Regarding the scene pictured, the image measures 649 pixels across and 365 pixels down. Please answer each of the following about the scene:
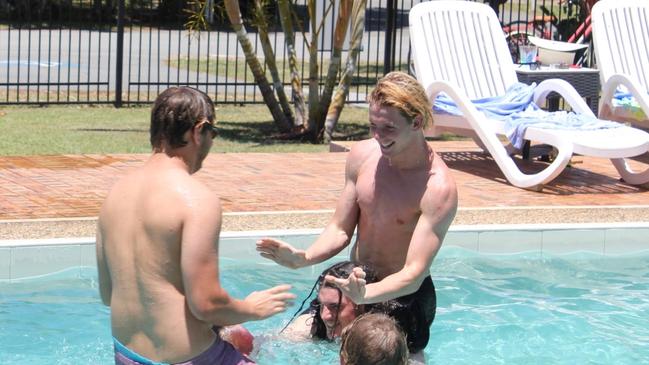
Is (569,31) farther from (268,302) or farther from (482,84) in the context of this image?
(268,302)

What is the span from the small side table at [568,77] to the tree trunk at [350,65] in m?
1.77

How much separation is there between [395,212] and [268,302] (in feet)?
4.18

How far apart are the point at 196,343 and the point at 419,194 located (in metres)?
1.43

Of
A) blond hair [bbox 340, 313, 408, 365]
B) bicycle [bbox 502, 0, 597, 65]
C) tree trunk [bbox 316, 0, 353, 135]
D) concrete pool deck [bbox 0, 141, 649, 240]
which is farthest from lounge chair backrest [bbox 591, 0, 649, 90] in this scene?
blond hair [bbox 340, 313, 408, 365]

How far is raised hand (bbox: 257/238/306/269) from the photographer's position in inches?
175

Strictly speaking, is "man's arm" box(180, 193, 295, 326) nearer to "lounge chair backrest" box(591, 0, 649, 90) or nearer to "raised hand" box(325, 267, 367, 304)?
"raised hand" box(325, 267, 367, 304)

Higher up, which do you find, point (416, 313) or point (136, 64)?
point (136, 64)

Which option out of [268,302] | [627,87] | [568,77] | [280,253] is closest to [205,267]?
[268,302]

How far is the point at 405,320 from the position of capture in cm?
501

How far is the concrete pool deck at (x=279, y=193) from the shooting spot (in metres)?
7.83

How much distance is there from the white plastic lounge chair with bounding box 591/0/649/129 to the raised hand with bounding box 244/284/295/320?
314 inches

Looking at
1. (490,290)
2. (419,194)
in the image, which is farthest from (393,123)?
(490,290)

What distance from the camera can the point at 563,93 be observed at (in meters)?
10.6

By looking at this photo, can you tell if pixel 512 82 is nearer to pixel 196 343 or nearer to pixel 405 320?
pixel 405 320
